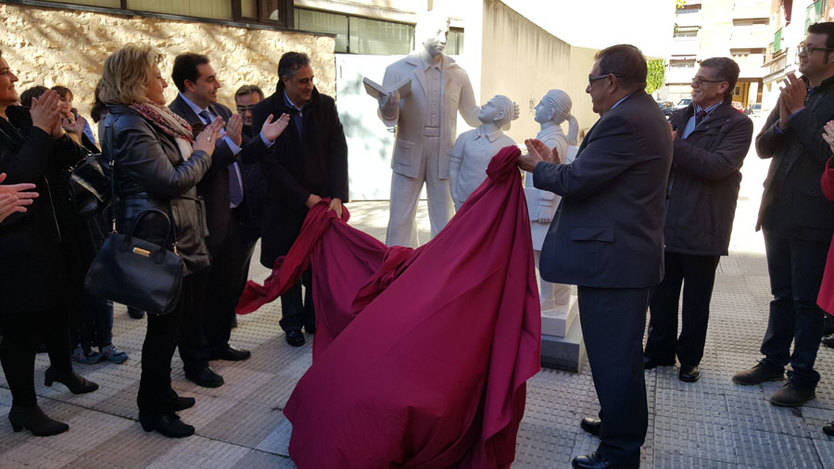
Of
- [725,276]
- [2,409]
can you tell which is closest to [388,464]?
[2,409]

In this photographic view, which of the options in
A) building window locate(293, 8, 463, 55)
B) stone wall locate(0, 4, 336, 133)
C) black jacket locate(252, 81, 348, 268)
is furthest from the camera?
building window locate(293, 8, 463, 55)

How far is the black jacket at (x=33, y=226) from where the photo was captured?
2.76 metres

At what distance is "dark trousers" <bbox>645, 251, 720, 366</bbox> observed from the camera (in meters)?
3.58

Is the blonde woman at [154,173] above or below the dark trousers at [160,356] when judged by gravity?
above

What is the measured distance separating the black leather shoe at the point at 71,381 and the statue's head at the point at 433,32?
128 inches

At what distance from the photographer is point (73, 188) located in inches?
117

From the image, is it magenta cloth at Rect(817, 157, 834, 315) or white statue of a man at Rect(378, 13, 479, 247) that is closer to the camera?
magenta cloth at Rect(817, 157, 834, 315)

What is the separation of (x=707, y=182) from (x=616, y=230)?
51.3 inches

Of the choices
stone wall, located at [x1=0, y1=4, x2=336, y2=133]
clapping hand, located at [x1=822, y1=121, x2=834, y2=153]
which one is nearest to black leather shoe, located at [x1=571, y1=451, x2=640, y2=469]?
clapping hand, located at [x1=822, y1=121, x2=834, y2=153]

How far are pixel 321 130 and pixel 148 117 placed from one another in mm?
1516

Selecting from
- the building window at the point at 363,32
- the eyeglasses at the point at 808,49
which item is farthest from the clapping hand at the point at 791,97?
the building window at the point at 363,32

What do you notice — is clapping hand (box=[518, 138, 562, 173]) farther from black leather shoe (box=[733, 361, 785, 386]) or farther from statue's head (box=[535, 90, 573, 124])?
black leather shoe (box=[733, 361, 785, 386])

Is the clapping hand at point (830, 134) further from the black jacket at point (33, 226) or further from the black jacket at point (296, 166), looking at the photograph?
→ the black jacket at point (33, 226)

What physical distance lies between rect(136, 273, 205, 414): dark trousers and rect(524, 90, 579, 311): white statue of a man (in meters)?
2.12
